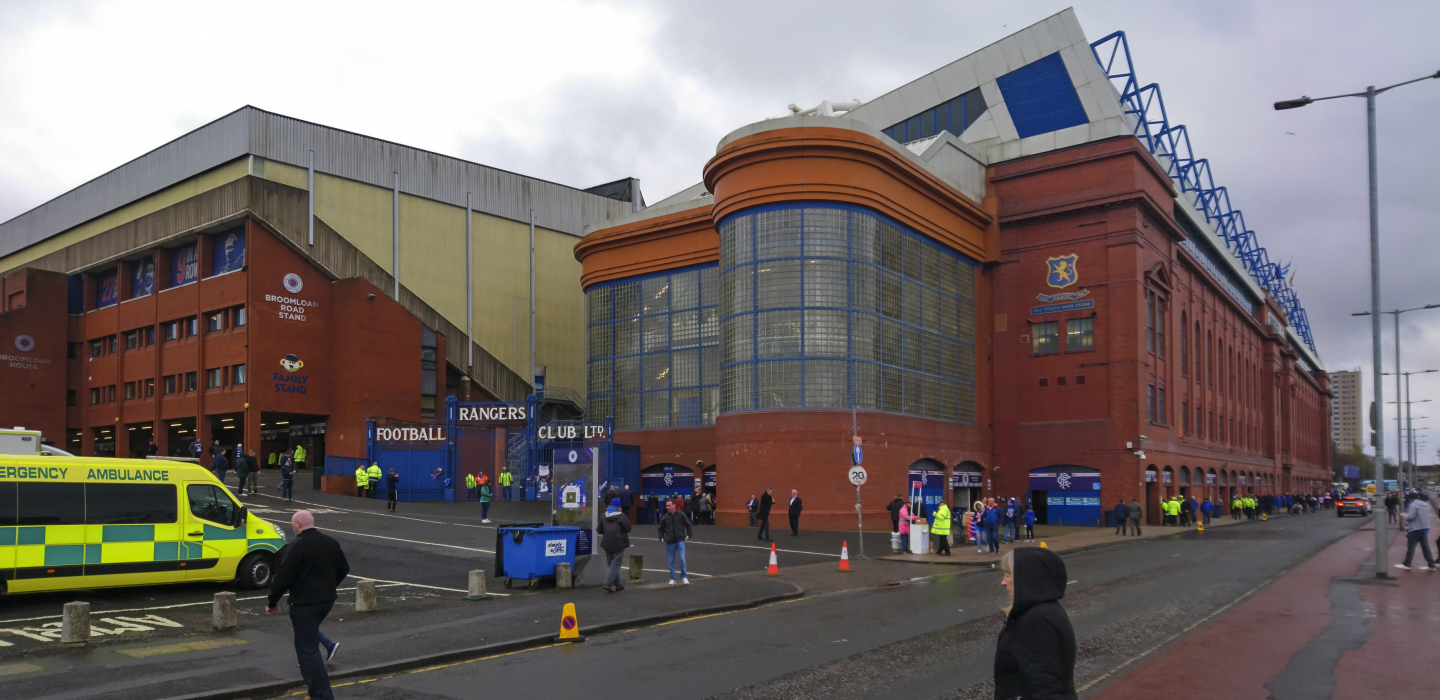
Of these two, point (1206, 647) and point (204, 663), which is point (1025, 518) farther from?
point (204, 663)

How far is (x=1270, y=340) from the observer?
85312mm

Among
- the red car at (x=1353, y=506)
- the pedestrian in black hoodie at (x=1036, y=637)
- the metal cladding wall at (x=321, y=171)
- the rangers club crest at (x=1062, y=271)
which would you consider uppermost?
the metal cladding wall at (x=321, y=171)

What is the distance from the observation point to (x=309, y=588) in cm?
882

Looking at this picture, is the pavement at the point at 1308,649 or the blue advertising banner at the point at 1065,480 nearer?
the pavement at the point at 1308,649

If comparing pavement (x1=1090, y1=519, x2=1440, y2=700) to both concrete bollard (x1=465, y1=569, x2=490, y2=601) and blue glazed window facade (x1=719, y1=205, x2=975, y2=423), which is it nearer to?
concrete bollard (x1=465, y1=569, x2=490, y2=601)

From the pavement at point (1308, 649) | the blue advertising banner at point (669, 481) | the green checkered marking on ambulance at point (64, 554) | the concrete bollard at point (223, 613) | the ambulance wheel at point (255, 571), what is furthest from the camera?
the blue advertising banner at point (669, 481)

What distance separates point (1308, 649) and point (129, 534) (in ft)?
54.7

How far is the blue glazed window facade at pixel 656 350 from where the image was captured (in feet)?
148

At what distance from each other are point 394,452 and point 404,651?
30.9m


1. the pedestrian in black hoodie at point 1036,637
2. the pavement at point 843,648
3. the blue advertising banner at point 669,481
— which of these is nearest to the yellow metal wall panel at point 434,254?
the blue advertising banner at point 669,481

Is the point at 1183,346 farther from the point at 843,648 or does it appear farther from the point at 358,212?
the point at 843,648

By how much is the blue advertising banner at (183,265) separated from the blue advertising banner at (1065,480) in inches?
1699

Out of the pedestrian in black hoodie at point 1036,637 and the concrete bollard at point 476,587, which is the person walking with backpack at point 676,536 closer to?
the concrete bollard at point 476,587

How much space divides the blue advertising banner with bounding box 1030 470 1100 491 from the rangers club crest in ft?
27.9
